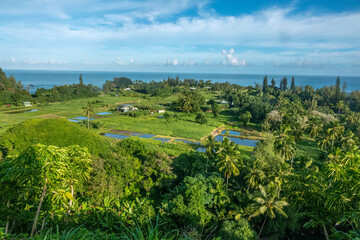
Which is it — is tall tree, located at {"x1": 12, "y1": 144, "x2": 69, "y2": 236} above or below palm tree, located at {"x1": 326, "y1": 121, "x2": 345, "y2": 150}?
above

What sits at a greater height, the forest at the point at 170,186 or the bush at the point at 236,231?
the forest at the point at 170,186

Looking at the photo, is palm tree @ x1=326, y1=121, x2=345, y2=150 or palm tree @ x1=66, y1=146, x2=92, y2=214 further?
palm tree @ x1=326, y1=121, x2=345, y2=150

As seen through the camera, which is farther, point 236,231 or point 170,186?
point 170,186

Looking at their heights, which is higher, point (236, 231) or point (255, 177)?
point (255, 177)

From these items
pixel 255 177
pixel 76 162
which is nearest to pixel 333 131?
pixel 255 177

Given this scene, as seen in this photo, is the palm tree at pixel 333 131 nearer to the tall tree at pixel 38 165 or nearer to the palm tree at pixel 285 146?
the palm tree at pixel 285 146

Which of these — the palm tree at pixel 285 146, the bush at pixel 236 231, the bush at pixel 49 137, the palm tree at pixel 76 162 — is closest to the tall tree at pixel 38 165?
the palm tree at pixel 76 162

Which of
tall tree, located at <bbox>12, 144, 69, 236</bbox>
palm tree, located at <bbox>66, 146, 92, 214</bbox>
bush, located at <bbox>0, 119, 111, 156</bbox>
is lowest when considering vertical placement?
bush, located at <bbox>0, 119, 111, 156</bbox>

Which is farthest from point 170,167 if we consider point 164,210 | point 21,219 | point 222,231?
point 21,219

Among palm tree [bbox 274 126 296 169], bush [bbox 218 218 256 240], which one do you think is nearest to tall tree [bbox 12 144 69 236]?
bush [bbox 218 218 256 240]

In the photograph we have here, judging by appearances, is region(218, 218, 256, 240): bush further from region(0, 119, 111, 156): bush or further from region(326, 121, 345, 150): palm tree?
region(326, 121, 345, 150): palm tree

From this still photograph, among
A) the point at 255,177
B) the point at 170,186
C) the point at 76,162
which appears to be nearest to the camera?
the point at 76,162

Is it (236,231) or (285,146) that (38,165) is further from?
(285,146)
